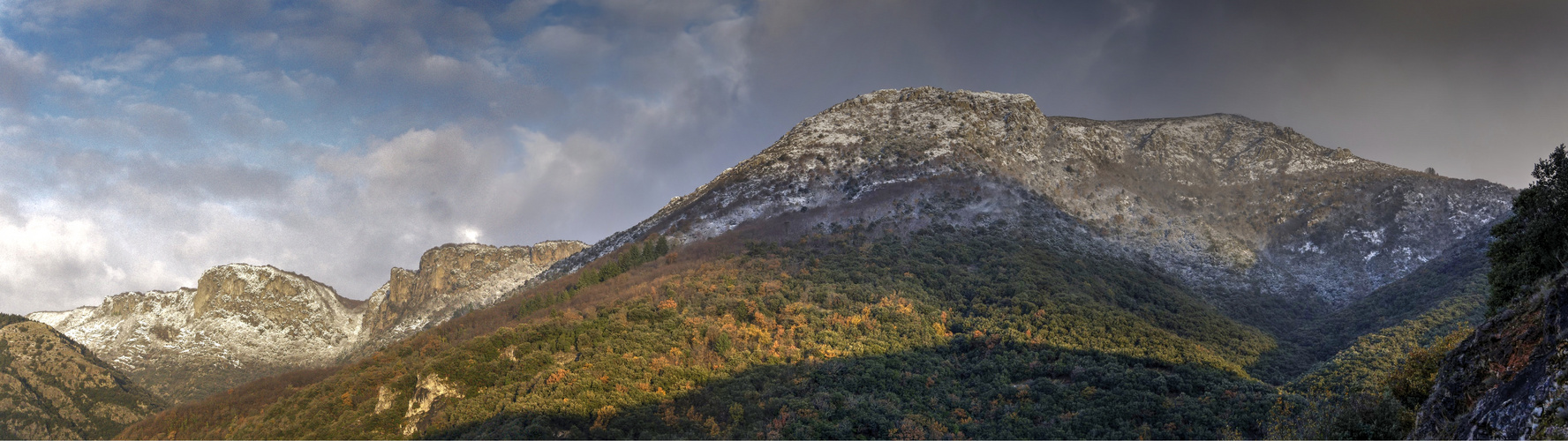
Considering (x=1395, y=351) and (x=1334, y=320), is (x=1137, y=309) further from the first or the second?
(x=1334, y=320)

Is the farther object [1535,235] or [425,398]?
[425,398]

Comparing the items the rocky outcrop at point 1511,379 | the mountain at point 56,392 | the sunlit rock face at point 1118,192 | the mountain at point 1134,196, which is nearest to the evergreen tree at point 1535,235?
the rocky outcrop at point 1511,379

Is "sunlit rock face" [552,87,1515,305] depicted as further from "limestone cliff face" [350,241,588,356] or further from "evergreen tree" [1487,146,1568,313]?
"limestone cliff face" [350,241,588,356]

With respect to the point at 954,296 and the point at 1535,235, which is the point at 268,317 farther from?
the point at 1535,235

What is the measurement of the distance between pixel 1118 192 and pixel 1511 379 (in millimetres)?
74829

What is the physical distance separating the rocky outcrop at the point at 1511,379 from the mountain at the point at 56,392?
334 ft

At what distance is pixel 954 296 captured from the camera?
5094cm

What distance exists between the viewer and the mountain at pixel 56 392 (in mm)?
67438

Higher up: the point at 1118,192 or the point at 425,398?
the point at 1118,192

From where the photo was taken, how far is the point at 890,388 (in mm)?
35844

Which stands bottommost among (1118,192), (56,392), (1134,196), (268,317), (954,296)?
(954,296)

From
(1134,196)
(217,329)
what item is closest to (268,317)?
(217,329)

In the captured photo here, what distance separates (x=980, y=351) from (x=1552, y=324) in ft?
104

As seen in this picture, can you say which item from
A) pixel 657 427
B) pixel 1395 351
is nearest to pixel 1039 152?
pixel 1395 351
